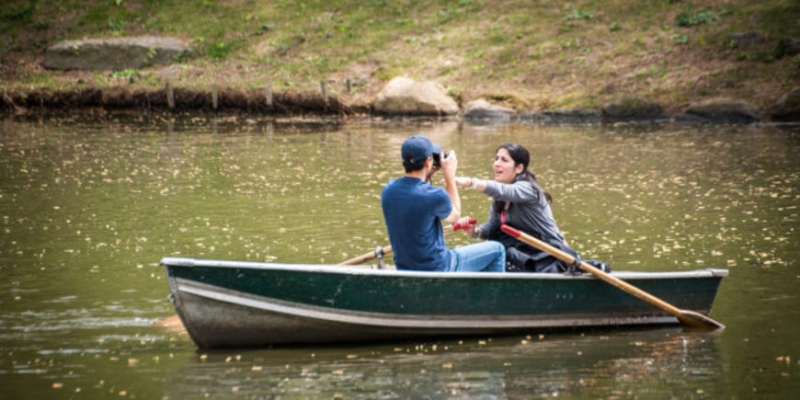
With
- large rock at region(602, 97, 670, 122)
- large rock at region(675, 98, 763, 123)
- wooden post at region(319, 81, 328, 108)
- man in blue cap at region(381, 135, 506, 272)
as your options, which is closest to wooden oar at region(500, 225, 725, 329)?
man in blue cap at region(381, 135, 506, 272)

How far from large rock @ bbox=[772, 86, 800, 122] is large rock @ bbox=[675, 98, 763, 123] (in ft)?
1.65

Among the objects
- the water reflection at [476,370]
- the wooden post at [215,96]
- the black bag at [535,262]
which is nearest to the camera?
the water reflection at [476,370]

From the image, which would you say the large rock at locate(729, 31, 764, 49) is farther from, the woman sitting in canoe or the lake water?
the woman sitting in canoe

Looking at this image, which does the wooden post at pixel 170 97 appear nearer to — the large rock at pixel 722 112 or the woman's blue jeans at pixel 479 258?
the large rock at pixel 722 112

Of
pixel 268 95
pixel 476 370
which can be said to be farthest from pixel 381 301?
pixel 268 95

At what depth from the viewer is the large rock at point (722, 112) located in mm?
31766

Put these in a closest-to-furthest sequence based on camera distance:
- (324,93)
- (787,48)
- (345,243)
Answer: (345,243), (787,48), (324,93)

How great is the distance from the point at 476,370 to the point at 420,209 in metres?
1.44

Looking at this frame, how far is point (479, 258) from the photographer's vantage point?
32.3 ft

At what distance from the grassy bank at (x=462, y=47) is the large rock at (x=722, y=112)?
727 mm

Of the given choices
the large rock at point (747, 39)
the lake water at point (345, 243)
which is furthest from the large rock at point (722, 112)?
the large rock at point (747, 39)

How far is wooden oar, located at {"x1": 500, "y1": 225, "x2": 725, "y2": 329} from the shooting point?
31.7 feet

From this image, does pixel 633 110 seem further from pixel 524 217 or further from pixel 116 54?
pixel 524 217

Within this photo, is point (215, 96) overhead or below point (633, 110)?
overhead
